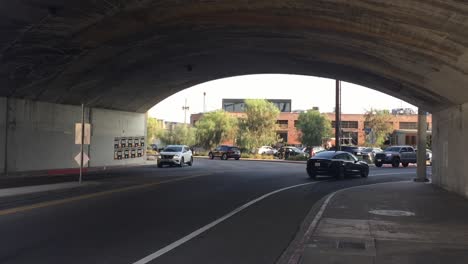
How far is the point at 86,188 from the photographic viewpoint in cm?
1916

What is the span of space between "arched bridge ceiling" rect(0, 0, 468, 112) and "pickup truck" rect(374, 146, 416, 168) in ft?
56.9

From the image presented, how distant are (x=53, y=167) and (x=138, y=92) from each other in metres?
8.19

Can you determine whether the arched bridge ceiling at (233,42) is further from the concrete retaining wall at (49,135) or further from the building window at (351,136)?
the building window at (351,136)

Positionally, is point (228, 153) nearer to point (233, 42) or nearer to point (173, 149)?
point (173, 149)

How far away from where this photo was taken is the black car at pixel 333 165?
90.2 feet

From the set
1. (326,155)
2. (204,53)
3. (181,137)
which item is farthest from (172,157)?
(181,137)

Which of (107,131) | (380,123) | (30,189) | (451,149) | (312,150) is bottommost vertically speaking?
(30,189)

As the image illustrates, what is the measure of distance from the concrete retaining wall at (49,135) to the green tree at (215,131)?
40000mm

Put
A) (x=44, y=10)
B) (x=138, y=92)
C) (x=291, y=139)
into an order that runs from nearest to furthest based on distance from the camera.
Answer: (x=44, y=10), (x=138, y=92), (x=291, y=139)

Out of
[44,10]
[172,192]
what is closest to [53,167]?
[172,192]

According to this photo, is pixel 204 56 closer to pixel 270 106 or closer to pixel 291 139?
pixel 270 106

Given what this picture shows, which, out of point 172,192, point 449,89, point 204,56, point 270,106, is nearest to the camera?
point 449,89

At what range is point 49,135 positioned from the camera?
29.0 m

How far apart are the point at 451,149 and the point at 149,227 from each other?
13.0m
